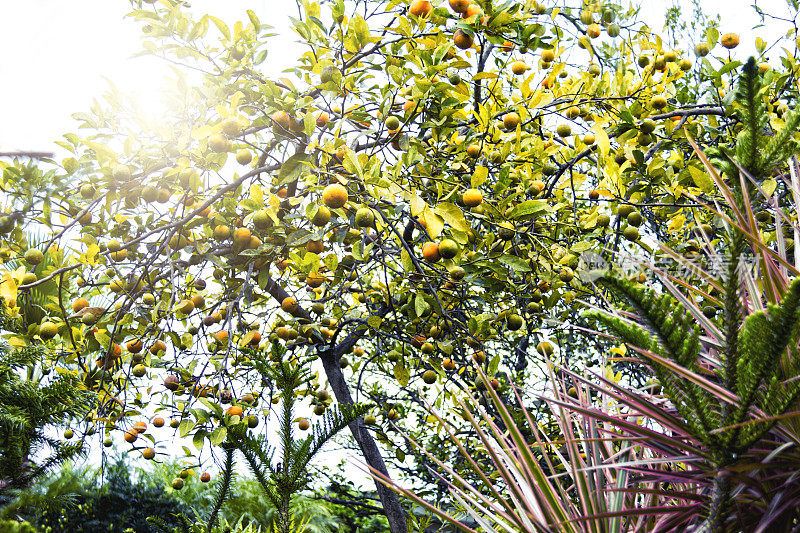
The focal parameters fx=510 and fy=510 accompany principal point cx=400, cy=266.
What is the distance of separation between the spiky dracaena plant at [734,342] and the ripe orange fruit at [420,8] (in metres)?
1.67

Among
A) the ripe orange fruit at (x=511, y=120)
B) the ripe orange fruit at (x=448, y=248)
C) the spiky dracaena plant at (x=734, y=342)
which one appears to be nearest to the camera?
the spiky dracaena plant at (x=734, y=342)

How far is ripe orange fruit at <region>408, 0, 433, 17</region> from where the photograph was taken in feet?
6.47

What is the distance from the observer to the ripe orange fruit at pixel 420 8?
77.6 inches

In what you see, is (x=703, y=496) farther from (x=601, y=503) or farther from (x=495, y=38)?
(x=495, y=38)

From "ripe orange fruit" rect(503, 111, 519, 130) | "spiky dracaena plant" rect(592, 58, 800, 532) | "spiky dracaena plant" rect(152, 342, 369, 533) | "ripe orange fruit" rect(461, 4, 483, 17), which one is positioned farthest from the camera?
"ripe orange fruit" rect(503, 111, 519, 130)

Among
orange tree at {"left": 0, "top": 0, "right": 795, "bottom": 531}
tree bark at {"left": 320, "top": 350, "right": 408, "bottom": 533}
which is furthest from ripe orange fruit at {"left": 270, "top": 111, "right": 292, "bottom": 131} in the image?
tree bark at {"left": 320, "top": 350, "right": 408, "bottom": 533}

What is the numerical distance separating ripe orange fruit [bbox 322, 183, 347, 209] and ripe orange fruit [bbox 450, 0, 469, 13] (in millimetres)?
1024

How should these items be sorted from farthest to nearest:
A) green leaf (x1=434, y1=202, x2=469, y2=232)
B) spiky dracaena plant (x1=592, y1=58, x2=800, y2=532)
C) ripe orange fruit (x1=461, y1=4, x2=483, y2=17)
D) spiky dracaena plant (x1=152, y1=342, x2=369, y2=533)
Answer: ripe orange fruit (x1=461, y1=4, x2=483, y2=17)
green leaf (x1=434, y1=202, x2=469, y2=232)
spiky dracaena plant (x1=152, y1=342, x2=369, y2=533)
spiky dracaena plant (x1=592, y1=58, x2=800, y2=532)

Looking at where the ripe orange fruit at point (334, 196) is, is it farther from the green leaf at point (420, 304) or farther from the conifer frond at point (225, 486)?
the conifer frond at point (225, 486)

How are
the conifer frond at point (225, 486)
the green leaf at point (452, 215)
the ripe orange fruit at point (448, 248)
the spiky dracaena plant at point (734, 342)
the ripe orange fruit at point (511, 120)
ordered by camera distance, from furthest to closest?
the ripe orange fruit at point (511, 120) → the ripe orange fruit at point (448, 248) → the green leaf at point (452, 215) → the conifer frond at point (225, 486) → the spiky dracaena plant at point (734, 342)

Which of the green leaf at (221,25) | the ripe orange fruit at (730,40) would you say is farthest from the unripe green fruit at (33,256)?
the ripe orange fruit at (730,40)

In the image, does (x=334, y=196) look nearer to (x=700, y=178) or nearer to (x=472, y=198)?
(x=472, y=198)

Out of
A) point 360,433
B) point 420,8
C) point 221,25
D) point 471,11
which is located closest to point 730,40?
point 471,11

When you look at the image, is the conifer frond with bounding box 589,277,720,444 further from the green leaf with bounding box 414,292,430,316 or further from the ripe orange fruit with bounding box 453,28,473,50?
the ripe orange fruit with bounding box 453,28,473,50
